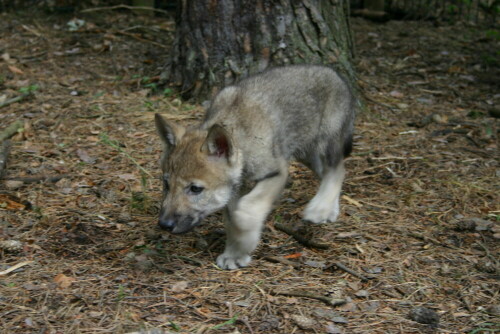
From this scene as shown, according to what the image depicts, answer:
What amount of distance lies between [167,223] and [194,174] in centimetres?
37

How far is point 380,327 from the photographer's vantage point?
3.46 m

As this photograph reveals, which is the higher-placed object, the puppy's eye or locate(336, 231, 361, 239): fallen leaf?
the puppy's eye

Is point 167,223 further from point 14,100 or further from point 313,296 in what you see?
point 14,100

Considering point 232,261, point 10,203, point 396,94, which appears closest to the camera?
point 232,261

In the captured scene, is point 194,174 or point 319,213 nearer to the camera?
point 194,174

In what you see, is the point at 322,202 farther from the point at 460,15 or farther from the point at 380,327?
the point at 460,15

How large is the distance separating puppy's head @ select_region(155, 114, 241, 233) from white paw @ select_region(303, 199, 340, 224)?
73 cm

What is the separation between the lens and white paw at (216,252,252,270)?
4.09 metres

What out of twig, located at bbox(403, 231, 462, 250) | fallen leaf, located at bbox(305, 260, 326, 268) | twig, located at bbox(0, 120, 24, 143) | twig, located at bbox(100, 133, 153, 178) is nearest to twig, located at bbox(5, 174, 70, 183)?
twig, located at bbox(100, 133, 153, 178)

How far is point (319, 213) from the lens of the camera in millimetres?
4633

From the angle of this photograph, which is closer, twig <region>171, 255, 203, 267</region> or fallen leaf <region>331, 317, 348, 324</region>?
fallen leaf <region>331, 317, 348, 324</region>

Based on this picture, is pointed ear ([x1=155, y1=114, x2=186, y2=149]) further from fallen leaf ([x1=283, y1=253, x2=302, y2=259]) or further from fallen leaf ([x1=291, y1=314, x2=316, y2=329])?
fallen leaf ([x1=291, y1=314, x2=316, y2=329])

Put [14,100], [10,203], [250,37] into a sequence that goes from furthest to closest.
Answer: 1. [14,100]
2. [250,37]
3. [10,203]

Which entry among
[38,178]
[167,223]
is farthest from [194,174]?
[38,178]
